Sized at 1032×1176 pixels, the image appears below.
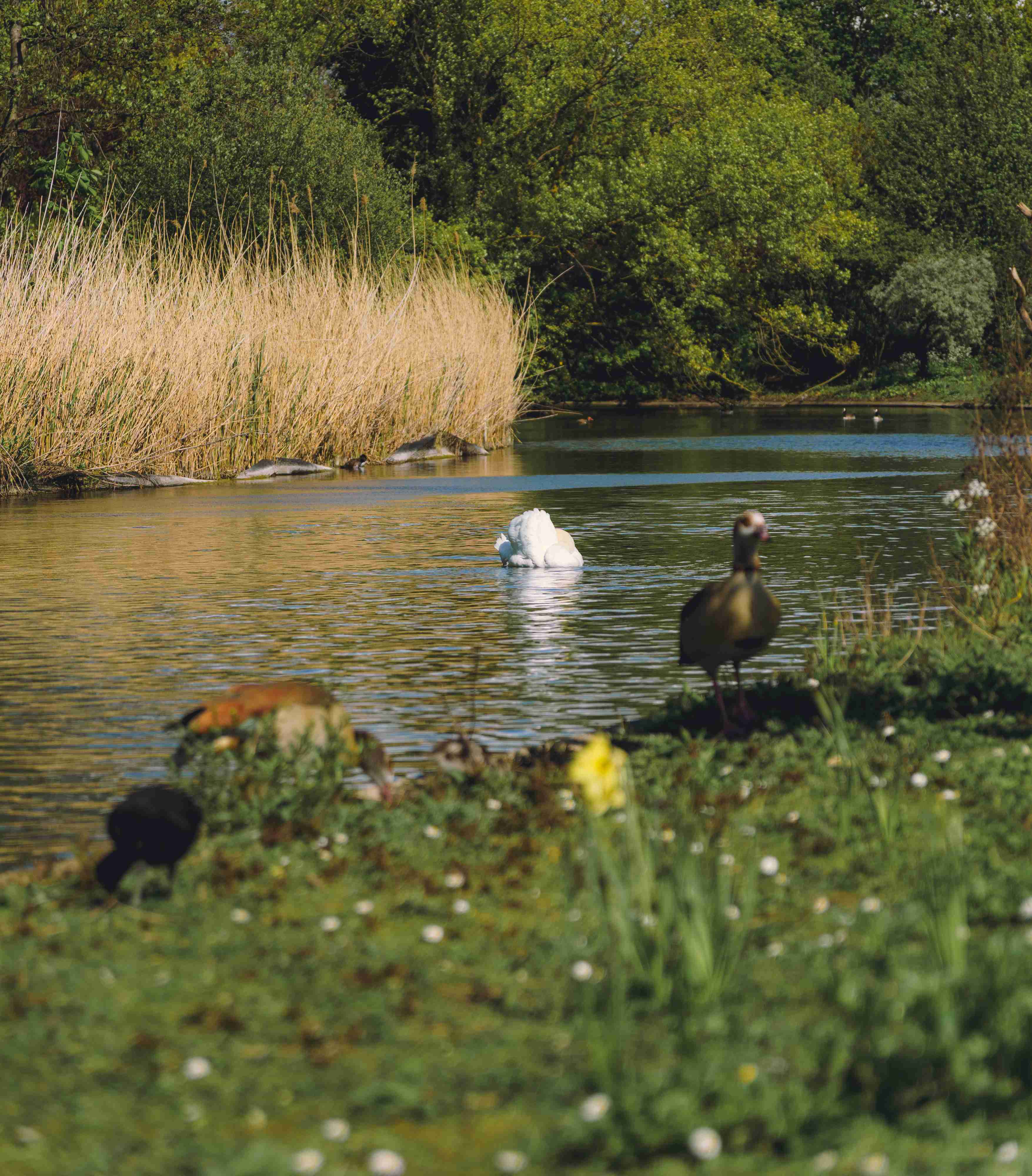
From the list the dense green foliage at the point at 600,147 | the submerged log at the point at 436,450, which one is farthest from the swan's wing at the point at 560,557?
the dense green foliage at the point at 600,147

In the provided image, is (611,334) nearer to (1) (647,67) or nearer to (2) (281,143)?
(1) (647,67)

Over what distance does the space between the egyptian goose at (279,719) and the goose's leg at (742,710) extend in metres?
1.61

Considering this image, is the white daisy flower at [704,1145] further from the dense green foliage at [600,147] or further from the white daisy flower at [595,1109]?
the dense green foliage at [600,147]

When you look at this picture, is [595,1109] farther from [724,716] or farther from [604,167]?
[604,167]

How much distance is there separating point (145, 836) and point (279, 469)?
74.4 feet

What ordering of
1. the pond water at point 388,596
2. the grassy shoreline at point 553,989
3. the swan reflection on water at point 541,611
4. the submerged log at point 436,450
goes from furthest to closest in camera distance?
the submerged log at point 436,450 < the swan reflection on water at point 541,611 < the pond water at point 388,596 < the grassy shoreline at point 553,989

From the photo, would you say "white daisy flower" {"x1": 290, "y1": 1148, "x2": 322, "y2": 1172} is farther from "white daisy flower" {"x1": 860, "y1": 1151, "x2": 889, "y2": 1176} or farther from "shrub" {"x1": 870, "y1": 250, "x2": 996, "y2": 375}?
"shrub" {"x1": 870, "y1": 250, "x2": 996, "y2": 375}

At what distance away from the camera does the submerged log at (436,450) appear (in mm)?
31453

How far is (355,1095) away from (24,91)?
44.3 m

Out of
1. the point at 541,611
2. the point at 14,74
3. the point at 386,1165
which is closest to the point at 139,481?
the point at 541,611

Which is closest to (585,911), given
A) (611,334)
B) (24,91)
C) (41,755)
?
(41,755)

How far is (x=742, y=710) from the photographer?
8.59m

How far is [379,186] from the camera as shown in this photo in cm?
4303

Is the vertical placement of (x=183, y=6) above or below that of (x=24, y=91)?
above
